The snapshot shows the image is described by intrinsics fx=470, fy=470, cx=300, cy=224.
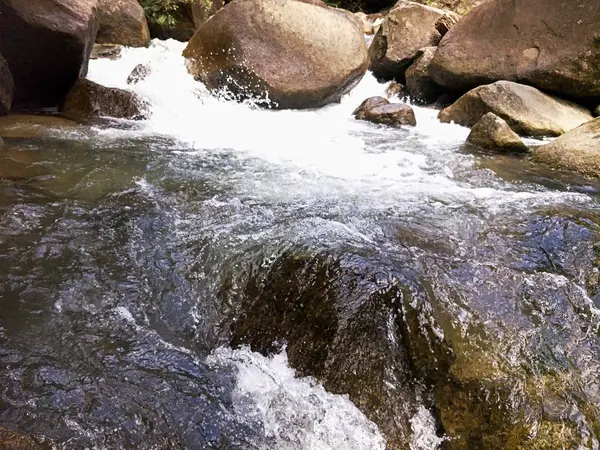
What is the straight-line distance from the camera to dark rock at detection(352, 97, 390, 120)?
8.77 meters

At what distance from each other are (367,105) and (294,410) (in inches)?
289

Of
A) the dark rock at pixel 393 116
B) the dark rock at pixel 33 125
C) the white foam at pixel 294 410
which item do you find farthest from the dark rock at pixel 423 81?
the white foam at pixel 294 410

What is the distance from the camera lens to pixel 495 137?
22.2 ft

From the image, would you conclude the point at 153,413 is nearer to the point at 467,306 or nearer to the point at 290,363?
the point at 290,363

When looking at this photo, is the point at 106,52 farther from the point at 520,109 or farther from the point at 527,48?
the point at 527,48

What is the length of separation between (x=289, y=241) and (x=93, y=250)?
1.43 meters

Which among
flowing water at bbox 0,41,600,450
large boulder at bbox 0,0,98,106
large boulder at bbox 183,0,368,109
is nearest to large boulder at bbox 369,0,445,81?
large boulder at bbox 183,0,368,109

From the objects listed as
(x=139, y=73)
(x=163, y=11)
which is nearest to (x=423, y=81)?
(x=139, y=73)

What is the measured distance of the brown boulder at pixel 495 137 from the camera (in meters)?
6.69

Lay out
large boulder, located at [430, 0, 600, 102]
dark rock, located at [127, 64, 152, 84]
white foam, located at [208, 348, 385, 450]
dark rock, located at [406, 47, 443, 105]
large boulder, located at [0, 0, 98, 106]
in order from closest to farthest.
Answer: white foam, located at [208, 348, 385, 450] → large boulder, located at [0, 0, 98, 106] → large boulder, located at [430, 0, 600, 102] → dark rock, located at [127, 64, 152, 84] → dark rock, located at [406, 47, 443, 105]

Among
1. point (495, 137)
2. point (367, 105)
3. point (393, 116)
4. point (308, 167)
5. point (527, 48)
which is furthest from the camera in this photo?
point (367, 105)

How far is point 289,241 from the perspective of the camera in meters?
3.24

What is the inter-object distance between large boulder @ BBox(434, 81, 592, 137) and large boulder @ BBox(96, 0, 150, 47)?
741cm

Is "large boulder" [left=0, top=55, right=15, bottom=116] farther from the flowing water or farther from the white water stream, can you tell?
the flowing water
